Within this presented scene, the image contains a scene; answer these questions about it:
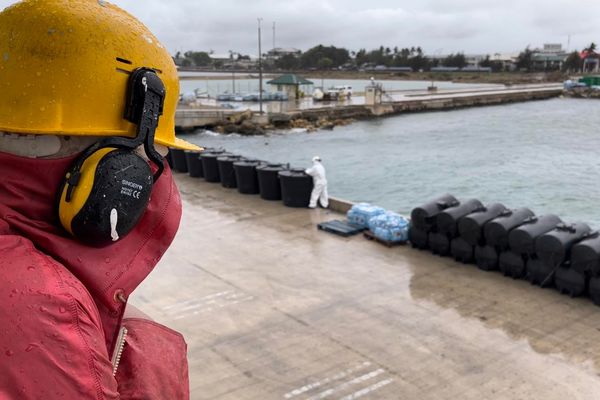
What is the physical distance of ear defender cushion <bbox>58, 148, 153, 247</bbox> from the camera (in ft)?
4.86

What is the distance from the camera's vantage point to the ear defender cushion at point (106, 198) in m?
1.48

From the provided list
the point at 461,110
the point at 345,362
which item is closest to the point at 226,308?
the point at 345,362

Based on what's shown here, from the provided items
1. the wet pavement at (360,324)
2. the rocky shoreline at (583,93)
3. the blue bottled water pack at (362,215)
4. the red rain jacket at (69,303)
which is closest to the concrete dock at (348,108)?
the rocky shoreline at (583,93)

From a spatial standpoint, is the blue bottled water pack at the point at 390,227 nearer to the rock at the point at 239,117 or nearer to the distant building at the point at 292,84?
the rock at the point at 239,117

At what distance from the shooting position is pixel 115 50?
156cm

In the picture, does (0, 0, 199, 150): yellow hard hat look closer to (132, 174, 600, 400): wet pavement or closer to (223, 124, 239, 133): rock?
(132, 174, 600, 400): wet pavement

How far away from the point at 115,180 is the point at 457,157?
141ft

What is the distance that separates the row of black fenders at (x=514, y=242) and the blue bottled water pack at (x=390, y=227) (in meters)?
0.26

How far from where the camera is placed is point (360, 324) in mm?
8375

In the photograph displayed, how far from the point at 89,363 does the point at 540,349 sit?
24.5ft

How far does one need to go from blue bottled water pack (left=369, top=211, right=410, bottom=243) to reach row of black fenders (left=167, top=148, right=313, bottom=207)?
3138 mm

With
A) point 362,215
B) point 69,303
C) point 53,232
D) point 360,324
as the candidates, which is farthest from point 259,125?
point 69,303

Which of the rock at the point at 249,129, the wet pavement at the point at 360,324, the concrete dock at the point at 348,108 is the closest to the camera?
the wet pavement at the point at 360,324

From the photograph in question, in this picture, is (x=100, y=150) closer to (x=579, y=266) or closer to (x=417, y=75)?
(x=579, y=266)
